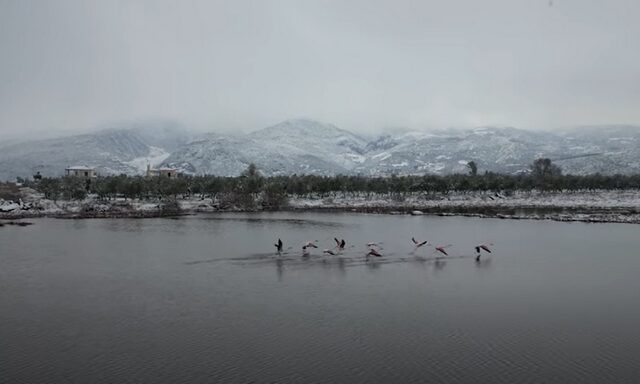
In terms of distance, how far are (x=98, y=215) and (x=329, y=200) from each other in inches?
2210

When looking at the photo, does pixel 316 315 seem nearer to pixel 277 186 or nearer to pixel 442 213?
pixel 442 213

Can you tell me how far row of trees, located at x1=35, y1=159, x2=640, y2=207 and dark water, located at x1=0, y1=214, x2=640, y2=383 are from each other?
231 ft

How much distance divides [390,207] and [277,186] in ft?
86.4

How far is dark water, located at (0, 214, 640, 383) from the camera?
22.0 m

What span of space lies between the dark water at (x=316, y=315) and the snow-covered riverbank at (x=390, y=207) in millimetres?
38879

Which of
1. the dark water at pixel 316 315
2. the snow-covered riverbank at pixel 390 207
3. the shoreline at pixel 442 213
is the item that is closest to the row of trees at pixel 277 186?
the snow-covered riverbank at pixel 390 207

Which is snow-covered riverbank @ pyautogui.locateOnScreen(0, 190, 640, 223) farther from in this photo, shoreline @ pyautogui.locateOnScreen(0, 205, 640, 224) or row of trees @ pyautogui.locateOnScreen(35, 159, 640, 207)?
row of trees @ pyautogui.locateOnScreen(35, 159, 640, 207)

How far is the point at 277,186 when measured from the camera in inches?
4985

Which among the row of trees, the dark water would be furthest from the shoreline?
the dark water

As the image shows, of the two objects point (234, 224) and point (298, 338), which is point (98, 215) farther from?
point (298, 338)

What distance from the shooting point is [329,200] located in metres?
134

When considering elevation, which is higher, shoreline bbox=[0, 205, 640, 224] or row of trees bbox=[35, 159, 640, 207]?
row of trees bbox=[35, 159, 640, 207]

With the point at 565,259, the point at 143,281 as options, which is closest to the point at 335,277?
the point at 143,281

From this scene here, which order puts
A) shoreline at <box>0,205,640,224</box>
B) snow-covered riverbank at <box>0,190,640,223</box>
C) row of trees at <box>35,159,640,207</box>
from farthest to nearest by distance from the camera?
row of trees at <box>35,159,640,207</box>, snow-covered riverbank at <box>0,190,640,223</box>, shoreline at <box>0,205,640,224</box>
